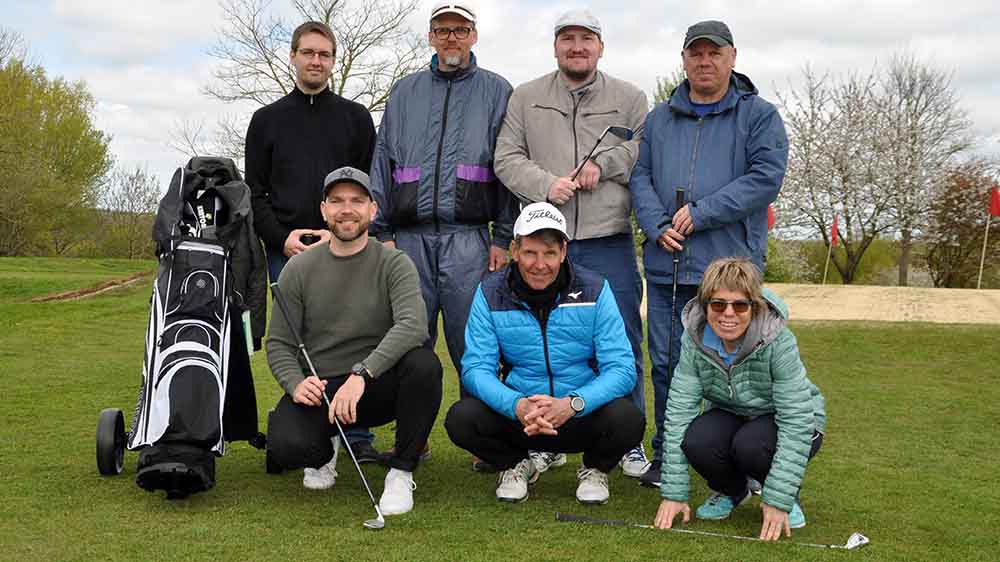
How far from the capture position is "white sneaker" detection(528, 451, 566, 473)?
14.8 feet

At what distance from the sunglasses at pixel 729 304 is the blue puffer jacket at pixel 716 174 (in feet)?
2.24

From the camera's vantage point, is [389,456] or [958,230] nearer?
[389,456]

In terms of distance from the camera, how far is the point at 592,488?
12.9 feet

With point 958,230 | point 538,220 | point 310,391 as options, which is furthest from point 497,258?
point 958,230

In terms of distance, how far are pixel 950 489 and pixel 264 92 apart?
26324 millimetres

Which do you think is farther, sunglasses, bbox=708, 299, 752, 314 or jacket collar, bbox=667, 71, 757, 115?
jacket collar, bbox=667, 71, 757, 115

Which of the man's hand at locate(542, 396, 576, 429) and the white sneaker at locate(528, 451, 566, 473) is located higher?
the man's hand at locate(542, 396, 576, 429)

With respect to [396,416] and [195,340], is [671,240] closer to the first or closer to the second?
[396,416]

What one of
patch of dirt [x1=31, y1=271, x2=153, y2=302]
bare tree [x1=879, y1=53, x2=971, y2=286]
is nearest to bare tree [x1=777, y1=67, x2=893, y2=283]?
bare tree [x1=879, y1=53, x2=971, y2=286]

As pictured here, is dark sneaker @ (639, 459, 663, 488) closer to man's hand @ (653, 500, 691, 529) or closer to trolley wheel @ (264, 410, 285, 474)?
man's hand @ (653, 500, 691, 529)

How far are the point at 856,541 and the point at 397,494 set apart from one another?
1634mm

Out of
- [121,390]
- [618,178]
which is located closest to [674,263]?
[618,178]

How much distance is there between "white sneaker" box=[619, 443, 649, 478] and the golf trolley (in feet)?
5.39

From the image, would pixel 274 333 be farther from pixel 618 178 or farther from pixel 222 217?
pixel 618 178
